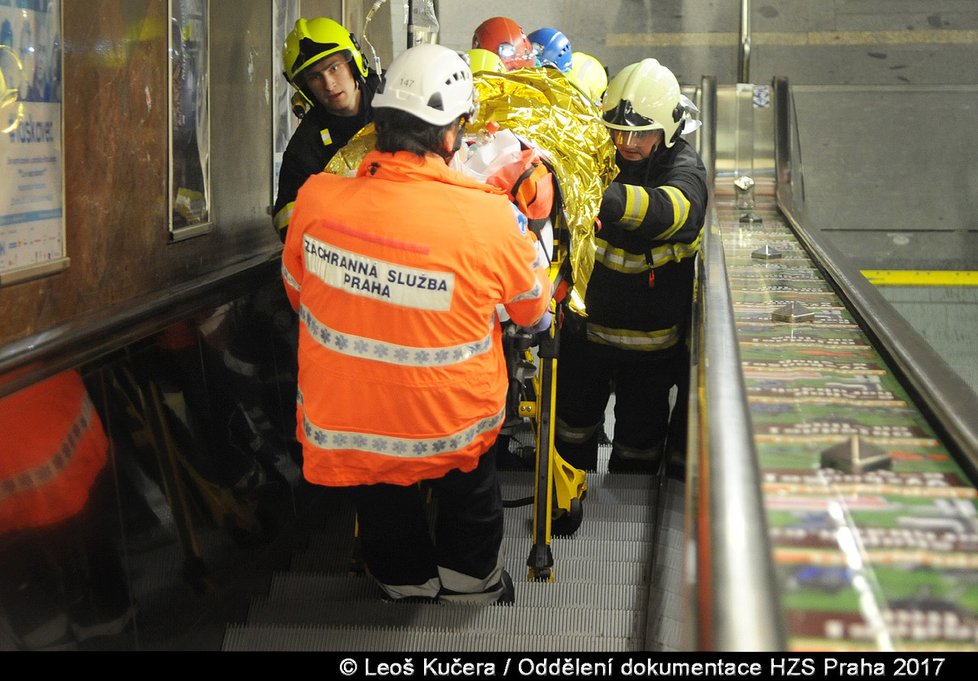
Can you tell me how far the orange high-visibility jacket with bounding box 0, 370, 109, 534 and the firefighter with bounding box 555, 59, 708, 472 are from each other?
69.4 inches

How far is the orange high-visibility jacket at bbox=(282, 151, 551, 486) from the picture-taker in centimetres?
261

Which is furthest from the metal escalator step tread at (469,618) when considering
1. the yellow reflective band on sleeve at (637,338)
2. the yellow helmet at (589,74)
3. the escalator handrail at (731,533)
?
the yellow helmet at (589,74)

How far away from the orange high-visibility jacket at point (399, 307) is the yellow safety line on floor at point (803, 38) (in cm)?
801

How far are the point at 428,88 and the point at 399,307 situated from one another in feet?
1.97

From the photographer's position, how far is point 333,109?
13.5 feet

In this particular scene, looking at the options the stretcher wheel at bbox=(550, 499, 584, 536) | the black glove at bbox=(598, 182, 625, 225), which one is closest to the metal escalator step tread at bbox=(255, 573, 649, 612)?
the stretcher wheel at bbox=(550, 499, 584, 536)

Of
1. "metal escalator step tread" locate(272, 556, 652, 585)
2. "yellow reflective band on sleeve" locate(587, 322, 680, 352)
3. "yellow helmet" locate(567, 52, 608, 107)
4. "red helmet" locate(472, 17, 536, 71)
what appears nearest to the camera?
"metal escalator step tread" locate(272, 556, 652, 585)

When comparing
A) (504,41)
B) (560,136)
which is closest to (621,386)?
(560,136)

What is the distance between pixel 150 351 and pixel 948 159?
8921mm

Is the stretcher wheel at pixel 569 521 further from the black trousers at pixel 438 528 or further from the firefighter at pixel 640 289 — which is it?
the black trousers at pixel 438 528

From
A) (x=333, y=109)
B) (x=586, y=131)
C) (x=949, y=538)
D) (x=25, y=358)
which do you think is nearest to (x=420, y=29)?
(x=333, y=109)

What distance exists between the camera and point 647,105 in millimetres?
4152

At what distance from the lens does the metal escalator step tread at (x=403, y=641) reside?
2.96 metres

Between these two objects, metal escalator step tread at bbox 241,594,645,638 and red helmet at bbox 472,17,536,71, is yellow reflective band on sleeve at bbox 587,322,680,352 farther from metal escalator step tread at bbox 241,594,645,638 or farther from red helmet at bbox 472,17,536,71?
red helmet at bbox 472,17,536,71
